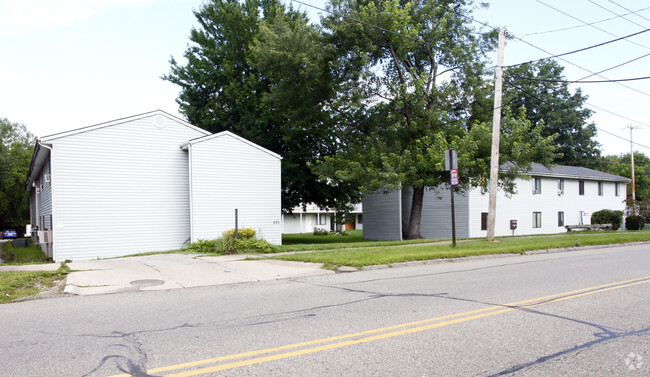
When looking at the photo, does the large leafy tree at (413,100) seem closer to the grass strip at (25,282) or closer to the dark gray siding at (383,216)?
the dark gray siding at (383,216)

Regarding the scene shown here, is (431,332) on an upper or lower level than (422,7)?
lower

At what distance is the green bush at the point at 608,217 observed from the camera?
124 ft

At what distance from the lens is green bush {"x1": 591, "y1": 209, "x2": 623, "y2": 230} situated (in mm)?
37906

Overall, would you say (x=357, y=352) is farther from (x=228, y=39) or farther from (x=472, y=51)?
(x=228, y=39)

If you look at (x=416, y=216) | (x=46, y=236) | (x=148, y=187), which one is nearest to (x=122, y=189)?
(x=148, y=187)

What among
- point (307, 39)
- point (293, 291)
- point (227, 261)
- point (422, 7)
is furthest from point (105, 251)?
point (422, 7)

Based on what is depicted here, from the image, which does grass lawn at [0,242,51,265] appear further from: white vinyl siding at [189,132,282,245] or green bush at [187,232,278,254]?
white vinyl siding at [189,132,282,245]

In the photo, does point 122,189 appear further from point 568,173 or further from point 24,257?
point 568,173

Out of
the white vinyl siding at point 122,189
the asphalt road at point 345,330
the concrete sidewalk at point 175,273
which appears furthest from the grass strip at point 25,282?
the white vinyl siding at point 122,189

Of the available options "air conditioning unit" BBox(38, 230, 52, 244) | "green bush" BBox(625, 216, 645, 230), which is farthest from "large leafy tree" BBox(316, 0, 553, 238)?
"green bush" BBox(625, 216, 645, 230)

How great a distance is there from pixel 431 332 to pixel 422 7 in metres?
20.9

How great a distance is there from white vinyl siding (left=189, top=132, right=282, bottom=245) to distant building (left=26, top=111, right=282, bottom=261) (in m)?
0.04

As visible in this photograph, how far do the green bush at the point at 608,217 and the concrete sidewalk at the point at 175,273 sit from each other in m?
35.3

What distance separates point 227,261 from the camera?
42.6ft
